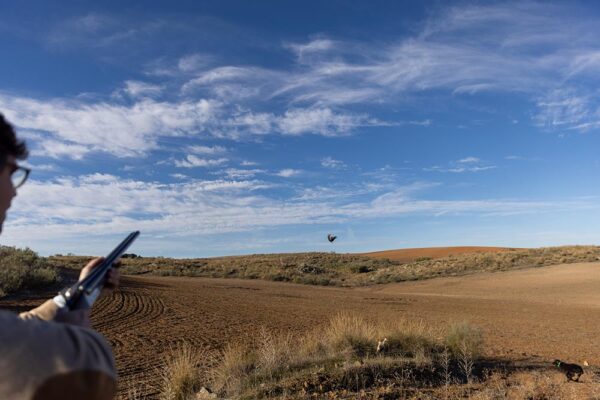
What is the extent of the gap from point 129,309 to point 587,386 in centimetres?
1291

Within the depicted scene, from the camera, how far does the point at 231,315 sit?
17422 millimetres

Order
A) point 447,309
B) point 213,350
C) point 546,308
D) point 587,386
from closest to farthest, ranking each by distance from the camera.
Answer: point 587,386
point 213,350
point 447,309
point 546,308

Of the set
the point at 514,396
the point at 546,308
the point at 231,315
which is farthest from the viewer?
the point at 546,308

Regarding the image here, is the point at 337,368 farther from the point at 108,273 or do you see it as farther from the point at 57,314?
the point at 57,314

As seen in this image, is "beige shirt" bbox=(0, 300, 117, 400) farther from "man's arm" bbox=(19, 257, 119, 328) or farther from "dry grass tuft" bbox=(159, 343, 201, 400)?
"dry grass tuft" bbox=(159, 343, 201, 400)

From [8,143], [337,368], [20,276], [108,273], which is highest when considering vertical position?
[8,143]

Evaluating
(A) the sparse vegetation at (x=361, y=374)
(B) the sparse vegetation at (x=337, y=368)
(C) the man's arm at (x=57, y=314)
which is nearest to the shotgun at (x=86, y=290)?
(C) the man's arm at (x=57, y=314)

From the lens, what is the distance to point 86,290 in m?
1.58

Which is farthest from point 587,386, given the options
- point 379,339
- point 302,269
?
point 302,269

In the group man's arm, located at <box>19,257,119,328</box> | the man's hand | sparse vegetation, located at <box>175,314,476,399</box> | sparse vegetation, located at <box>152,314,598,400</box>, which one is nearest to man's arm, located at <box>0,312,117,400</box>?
man's arm, located at <box>19,257,119,328</box>

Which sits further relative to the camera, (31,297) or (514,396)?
(31,297)

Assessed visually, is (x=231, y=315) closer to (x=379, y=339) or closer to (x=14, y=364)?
(x=379, y=339)

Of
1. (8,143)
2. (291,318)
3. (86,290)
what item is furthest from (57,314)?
(291,318)

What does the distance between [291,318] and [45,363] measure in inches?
664
